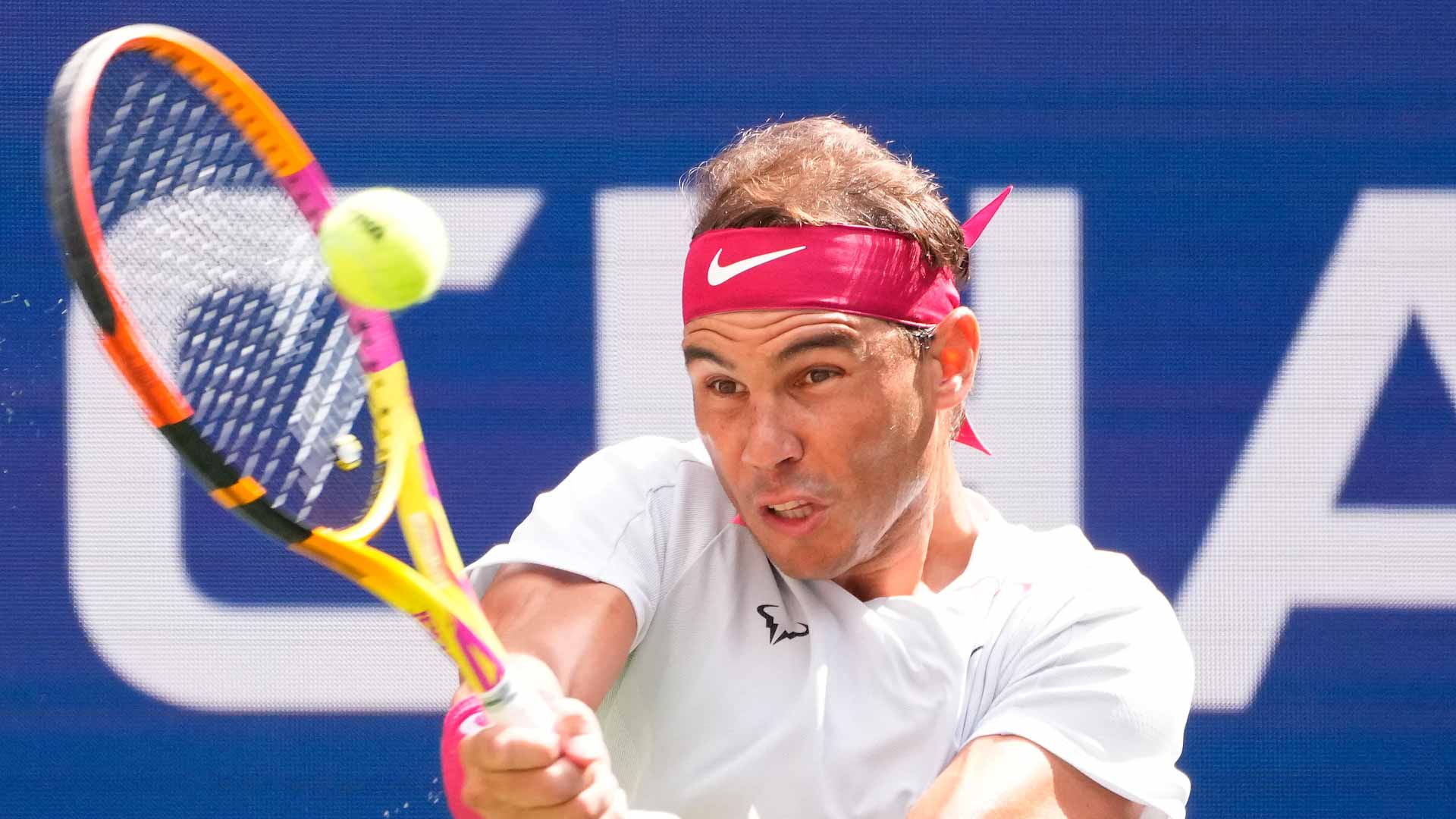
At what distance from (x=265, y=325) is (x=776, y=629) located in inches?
28.6

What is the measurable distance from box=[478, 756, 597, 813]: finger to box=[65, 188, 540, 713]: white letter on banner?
133 centimetres

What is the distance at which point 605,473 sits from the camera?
2.05 m

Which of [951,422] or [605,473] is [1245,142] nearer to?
Result: [951,422]

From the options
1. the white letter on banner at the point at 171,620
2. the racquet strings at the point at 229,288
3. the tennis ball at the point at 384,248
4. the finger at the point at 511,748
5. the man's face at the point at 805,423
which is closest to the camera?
the finger at the point at 511,748

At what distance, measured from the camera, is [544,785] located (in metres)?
1.53

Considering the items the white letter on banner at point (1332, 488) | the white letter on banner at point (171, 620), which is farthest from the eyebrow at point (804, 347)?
the white letter on banner at point (1332, 488)

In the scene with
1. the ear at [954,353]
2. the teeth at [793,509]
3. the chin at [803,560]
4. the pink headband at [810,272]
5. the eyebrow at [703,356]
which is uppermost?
the pink headband at [810,272]

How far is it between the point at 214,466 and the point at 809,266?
0.82 meters

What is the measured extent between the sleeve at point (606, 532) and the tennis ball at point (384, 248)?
1.27 ft

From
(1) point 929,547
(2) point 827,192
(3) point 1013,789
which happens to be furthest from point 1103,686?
(2) point 827,192

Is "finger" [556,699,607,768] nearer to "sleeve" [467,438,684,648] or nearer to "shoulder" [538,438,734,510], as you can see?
"sleeve" [467,438,684,648]

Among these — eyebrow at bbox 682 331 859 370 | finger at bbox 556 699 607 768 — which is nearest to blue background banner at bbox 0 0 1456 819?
eyebrow at bbox 682 331 859 370

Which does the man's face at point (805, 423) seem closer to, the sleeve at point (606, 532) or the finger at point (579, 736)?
the sleeve at point (606, 532)

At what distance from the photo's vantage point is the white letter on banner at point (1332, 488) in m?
2.94
